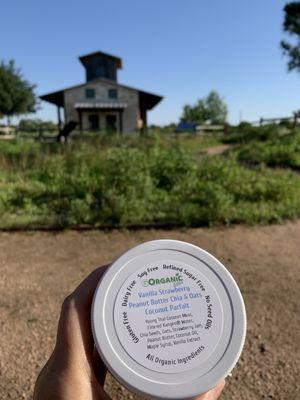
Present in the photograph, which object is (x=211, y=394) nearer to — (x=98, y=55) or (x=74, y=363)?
(x=74, y=363)

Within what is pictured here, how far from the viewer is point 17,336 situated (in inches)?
118

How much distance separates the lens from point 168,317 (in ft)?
4.13

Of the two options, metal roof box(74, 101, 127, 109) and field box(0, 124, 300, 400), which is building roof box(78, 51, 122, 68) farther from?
field box(0, 124, 300, 400)

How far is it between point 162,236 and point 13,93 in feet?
122

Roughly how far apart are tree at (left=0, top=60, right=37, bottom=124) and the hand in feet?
130

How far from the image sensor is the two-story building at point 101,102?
2886 cm

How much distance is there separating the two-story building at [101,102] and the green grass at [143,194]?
2104 centimetres

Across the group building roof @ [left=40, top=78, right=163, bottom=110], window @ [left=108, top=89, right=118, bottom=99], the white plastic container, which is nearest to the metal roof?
window @ [left=108, top=89, right=118, bottom=99]

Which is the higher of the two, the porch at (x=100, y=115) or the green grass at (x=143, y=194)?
the porch at (x=100, y=115)

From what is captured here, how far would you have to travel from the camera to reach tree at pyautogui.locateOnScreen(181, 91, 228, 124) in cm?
7869

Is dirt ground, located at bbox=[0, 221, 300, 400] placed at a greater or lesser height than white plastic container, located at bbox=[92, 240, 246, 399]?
lesser

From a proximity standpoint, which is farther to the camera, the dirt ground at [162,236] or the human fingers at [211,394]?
the dirt ground at [162,236]

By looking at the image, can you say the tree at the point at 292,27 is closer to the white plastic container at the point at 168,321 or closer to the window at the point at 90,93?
the window at the point at 90,93

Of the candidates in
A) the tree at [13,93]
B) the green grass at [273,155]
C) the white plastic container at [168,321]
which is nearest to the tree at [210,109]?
the tree at [13,93]
